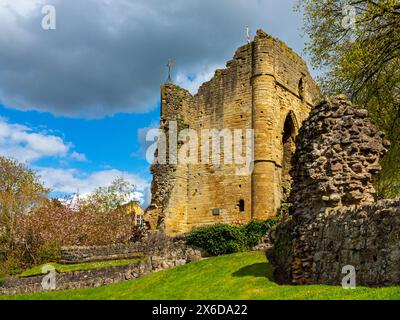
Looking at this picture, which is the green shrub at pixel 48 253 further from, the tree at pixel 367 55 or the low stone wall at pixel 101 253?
the tree at pixel 367 55

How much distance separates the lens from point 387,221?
10.7 m

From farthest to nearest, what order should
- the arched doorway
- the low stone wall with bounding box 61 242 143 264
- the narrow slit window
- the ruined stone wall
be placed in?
the arched doorway → the narrow slit window → the low stone wall with bounding box 61 242 143 264 → the ruined stone wall

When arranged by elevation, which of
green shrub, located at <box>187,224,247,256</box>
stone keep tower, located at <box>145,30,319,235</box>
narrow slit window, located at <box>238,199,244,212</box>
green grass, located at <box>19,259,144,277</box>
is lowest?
green grass, located at <box>19,259,144,277</box>

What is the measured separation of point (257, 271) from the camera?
16.9m

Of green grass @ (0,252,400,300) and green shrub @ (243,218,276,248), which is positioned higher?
green shrub @ (243,218,276,248)

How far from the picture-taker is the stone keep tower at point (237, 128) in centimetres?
3127

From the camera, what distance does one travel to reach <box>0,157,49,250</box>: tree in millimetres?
37094

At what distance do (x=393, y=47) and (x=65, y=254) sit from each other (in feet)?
66.3

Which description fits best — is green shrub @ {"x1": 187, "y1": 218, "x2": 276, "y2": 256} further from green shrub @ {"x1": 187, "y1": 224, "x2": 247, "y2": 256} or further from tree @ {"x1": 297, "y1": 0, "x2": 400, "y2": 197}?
tree @ {"x1": 297, "y1": 0, "x2": 400, "y2": 197}

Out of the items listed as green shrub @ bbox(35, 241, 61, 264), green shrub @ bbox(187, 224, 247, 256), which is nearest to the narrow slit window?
green shrub @ bbox(187, 224, 247, 256)

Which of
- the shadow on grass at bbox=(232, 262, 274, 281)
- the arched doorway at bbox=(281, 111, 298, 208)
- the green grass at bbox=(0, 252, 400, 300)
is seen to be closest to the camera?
the green grass at bbox=(0, 252, 400, 300)

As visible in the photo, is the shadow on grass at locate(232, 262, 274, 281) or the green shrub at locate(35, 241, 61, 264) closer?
the shadow on grass at locate(232, 262, 274, 281)

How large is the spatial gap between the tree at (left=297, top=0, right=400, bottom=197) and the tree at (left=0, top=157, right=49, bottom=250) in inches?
909
